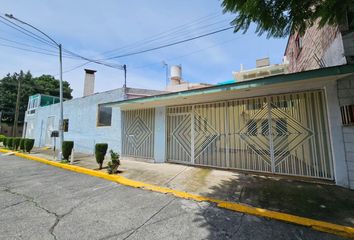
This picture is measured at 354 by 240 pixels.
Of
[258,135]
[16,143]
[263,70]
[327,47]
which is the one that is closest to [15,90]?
[16,143]

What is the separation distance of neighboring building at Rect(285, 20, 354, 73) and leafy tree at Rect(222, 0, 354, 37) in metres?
0.54

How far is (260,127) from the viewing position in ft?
21.5

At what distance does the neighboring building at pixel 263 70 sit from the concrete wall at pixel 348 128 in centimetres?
746

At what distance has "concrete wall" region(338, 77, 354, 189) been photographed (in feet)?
15.7

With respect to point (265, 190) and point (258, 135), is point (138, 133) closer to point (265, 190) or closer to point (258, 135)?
point (258, 135)

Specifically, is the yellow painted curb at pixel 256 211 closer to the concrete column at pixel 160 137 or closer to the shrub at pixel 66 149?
the concrete column at pixel 160 137

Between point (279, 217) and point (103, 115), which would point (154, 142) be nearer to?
point (103, 115)

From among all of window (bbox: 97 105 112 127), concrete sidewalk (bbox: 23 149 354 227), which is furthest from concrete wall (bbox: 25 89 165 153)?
concrete sidewalk (bbox: 23 149 354 227)

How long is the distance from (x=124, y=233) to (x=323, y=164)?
602 centimetres

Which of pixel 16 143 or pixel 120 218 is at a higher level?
pixel 16 143

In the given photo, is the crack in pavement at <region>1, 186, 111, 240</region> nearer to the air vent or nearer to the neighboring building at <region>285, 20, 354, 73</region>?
the neighboring building at <region>285, 20, 354, 73</region>

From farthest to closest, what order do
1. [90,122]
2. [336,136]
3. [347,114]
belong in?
[90,122] < [336,136] < [347,114]

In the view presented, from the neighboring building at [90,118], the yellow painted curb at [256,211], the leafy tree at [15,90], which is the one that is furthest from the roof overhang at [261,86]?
the leafy tree at [15,90]

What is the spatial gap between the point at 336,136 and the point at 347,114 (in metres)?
0.66
